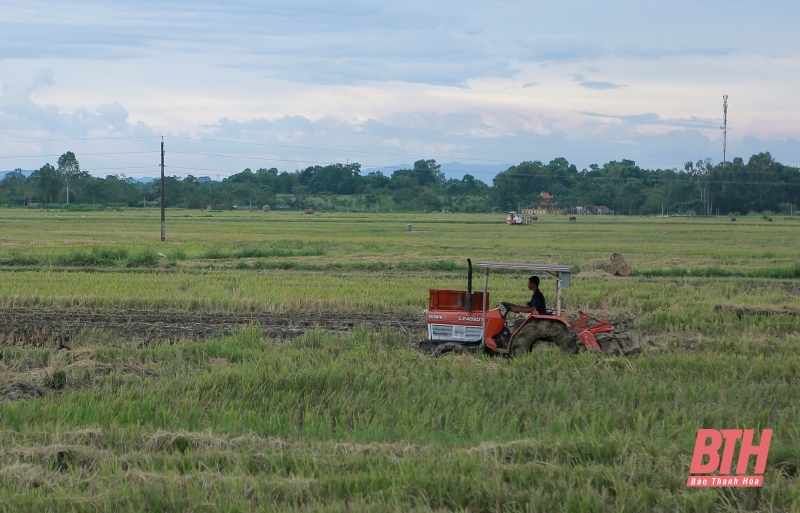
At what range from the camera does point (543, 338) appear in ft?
38.8

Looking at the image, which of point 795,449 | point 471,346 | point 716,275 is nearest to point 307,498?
point 795,449

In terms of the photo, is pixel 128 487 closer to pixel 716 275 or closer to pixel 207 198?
pixel 716 275

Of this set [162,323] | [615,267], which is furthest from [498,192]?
[162,323]

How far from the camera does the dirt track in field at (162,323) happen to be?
1436cm

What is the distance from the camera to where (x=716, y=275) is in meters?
27.5

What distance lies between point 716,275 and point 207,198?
119 metres

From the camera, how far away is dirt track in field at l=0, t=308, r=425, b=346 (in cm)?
1436

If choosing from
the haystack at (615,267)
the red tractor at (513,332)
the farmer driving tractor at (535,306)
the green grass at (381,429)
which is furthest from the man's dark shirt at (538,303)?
the haystack at (615,267)

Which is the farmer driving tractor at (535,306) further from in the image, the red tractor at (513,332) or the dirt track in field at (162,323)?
the dirt track in field at (162,323)

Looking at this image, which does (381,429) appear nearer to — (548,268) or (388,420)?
(388,420)
